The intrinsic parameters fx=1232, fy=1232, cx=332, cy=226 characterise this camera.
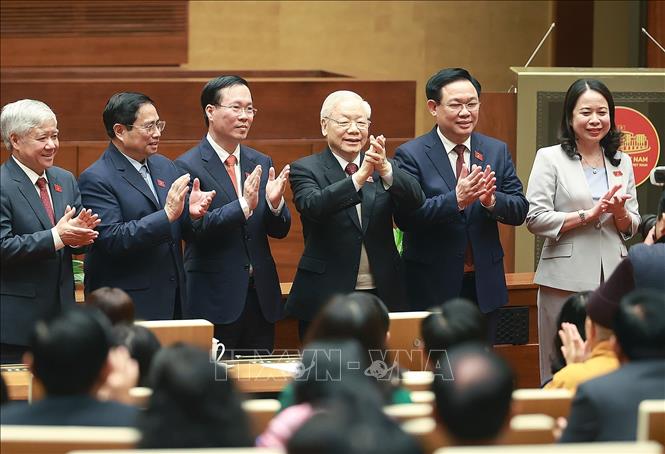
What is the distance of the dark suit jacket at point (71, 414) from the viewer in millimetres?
2498

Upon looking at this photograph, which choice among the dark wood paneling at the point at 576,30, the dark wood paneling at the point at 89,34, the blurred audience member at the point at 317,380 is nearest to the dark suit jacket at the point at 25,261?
the blurred audience member at the point at 317,380

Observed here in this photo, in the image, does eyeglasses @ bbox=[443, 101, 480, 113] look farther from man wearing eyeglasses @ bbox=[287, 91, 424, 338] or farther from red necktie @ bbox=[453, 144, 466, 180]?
man wearing eyeglasses @ bbox=[287, 91, 424, 338]

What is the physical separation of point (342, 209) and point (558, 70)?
178 centimetres

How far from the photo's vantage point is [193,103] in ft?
21.0

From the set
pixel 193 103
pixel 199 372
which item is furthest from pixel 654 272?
pixel 193 103

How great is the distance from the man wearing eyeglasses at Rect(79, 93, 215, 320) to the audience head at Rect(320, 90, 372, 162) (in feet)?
1.75

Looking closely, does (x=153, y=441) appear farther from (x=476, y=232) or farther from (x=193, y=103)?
(x=193, y=103)

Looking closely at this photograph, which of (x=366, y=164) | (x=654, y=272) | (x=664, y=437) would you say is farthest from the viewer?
(x=366, y=164)

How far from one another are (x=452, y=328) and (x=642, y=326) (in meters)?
0.47

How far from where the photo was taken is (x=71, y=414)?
250cm

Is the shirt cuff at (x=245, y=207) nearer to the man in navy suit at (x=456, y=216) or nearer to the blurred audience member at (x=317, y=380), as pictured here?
the man in navy suit at (x=456, y=216)

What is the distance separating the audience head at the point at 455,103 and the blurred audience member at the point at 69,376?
2.40 metres

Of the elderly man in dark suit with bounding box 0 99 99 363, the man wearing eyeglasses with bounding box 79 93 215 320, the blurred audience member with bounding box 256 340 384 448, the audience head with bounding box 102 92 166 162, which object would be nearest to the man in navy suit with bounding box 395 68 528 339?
the man wearing eyeglasses with bounding box 79 93 215 320

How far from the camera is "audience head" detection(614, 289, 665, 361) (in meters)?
2.71
